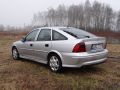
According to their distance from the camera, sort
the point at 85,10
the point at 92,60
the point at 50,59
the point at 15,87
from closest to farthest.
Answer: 1. the point at 15,87
2. the point at 92,60
3. the point at 50,59
4. the point at 85,10

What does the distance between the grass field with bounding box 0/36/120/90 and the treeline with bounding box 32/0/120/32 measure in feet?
269

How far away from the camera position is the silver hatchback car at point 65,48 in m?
6.70

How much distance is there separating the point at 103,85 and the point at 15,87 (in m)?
2.35

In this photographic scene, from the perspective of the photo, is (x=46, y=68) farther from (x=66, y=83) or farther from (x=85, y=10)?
(x=85, y=10)

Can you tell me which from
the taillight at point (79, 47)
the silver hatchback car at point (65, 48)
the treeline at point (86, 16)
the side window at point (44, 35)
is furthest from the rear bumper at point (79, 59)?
the treeline at point (86, 16)

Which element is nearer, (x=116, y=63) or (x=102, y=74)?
(x=102, y=74)

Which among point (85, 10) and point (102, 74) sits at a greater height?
point (85, 10)

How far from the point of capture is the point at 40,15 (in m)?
98.8

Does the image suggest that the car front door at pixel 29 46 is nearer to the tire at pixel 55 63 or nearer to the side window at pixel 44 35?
the side window at pixel 44 35

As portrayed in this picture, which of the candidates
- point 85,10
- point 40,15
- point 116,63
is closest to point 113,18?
point 85,10

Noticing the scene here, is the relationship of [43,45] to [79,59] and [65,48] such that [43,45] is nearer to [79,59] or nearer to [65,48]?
[65,48]

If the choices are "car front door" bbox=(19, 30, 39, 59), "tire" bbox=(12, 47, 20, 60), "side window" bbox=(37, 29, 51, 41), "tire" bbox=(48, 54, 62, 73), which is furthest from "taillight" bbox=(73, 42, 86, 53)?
"tire" bbox=(12, 47, 20, 60)

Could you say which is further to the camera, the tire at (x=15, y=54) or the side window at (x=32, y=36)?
the tire at (x=15, y=54)

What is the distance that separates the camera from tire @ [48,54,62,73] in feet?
23.5
